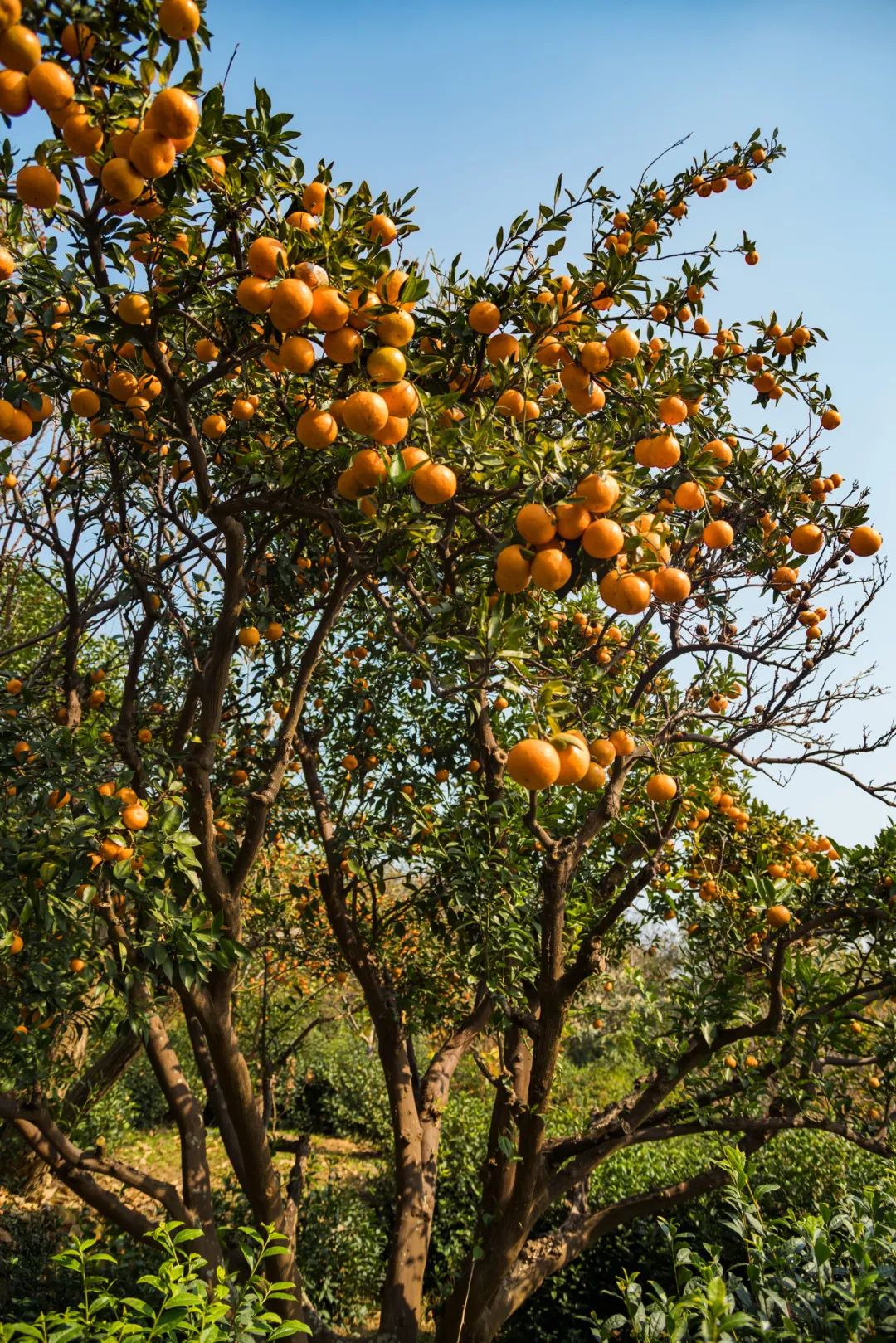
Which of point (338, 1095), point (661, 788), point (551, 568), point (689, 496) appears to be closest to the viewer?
point (551, 568)

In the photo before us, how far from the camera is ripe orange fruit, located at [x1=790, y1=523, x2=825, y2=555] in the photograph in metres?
2.48

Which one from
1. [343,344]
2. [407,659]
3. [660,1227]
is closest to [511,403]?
[343,344]

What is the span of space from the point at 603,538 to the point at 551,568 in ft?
0.39

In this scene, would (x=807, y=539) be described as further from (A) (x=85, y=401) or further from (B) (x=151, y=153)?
(A) (x=85, y=401)

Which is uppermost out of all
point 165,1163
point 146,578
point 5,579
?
point 5,579

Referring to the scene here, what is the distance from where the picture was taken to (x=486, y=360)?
2318mm

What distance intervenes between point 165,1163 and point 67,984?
23.5 ft

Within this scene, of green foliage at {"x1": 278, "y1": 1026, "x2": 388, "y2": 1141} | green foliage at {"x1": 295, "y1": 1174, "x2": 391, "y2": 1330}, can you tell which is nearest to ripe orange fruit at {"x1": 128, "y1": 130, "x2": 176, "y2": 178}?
green foliage at {"x1": 295, "y1": 1174, "x2": 391, "y2": 1330}

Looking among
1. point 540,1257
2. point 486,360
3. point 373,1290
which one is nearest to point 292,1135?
point 373,1290

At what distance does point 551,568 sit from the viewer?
1.51 metres

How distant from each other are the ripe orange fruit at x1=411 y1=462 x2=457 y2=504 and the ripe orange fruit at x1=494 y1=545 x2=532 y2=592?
0.63 ft

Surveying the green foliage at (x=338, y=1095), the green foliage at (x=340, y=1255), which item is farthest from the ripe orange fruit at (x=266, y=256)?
the green foliage at (x=338, y=1095)

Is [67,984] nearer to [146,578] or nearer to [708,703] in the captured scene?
[146,578]

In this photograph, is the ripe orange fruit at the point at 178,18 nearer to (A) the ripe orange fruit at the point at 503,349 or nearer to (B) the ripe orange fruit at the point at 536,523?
(A) the ripe orange fruit at the point at 503,349
